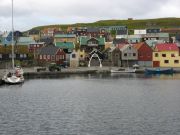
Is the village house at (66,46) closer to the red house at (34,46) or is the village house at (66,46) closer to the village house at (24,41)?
the red house at (34,46)

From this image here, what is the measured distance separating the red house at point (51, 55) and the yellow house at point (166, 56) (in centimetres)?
1799

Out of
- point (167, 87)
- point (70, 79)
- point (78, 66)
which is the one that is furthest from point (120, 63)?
point (167, 87)

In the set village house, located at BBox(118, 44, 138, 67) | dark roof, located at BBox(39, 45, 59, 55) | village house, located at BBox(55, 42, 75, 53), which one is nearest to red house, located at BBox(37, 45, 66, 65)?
dark roof, located at BBox(39, 45, 59, 55)

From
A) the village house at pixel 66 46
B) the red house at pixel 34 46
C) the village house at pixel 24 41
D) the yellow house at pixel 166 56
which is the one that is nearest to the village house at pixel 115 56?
the yellow house at pixel 166 56

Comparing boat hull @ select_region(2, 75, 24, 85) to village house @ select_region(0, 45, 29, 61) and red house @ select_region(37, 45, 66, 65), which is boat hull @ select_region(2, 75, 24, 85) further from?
village house @ select_region(0, 45, 29, 61)

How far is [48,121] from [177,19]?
17147cm

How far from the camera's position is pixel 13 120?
1375 inches

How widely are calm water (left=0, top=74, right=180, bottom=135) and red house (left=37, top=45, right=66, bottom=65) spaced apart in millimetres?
28525

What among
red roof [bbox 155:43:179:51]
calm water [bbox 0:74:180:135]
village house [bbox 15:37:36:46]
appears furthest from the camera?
village house [bbox 15:37:36:46]

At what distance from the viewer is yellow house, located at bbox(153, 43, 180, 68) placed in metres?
89.3

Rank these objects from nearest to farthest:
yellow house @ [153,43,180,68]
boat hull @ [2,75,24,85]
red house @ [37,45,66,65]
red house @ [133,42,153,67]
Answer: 1. boat hull @ [2,75,24,85]
2. yellow house @ [153,43,180,68]
3. red house @ [133,42,153,67]
4. red house @ [37,45,66,65]

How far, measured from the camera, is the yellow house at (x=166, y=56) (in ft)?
293

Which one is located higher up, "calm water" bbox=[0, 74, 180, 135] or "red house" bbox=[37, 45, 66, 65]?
"red house" bbox=[37, 45, 66, 65]

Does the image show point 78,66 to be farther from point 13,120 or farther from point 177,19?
point 177,19
